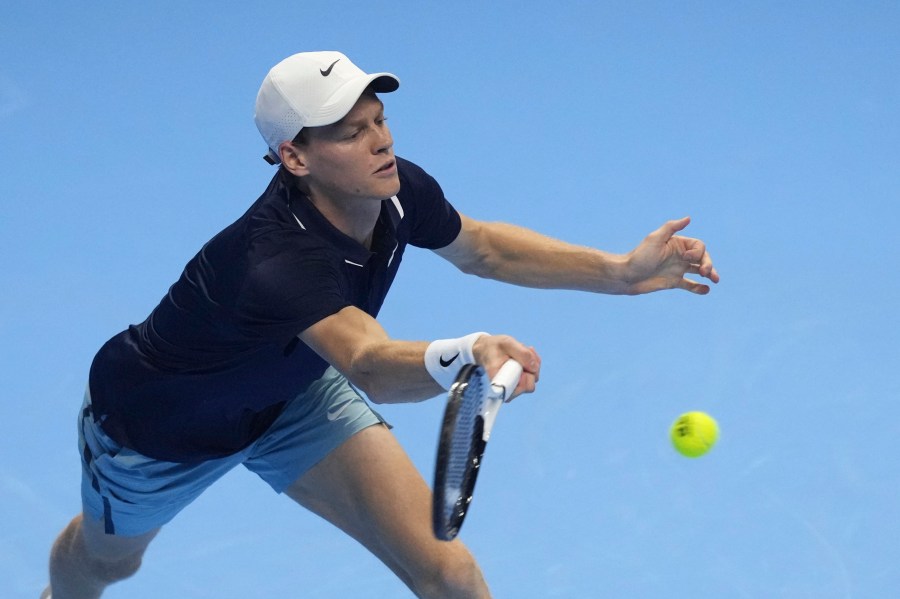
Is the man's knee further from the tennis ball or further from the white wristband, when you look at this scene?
the tennis ball

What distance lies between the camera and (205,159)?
6.90 metres

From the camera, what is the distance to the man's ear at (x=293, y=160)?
9.68ft

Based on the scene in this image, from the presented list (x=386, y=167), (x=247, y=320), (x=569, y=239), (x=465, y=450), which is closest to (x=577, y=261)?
(x=386, y=167)

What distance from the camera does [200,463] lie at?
3.34 metres

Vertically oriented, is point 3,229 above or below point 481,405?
above

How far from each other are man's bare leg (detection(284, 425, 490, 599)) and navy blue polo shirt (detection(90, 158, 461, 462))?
0.21 m

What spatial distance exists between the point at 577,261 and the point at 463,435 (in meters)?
1.23

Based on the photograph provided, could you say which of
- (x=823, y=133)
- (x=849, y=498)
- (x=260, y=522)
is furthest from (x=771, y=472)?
(x=823, y=133)

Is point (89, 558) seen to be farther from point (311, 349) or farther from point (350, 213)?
point (350, 213)

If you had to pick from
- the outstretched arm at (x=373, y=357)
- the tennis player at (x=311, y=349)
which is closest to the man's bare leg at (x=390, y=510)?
the tennis player at (x=311, y=349)

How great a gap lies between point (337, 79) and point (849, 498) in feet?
8.36

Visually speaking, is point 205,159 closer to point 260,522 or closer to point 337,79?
point 260,522

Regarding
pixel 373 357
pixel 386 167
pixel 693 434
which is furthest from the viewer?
pixel 693 434

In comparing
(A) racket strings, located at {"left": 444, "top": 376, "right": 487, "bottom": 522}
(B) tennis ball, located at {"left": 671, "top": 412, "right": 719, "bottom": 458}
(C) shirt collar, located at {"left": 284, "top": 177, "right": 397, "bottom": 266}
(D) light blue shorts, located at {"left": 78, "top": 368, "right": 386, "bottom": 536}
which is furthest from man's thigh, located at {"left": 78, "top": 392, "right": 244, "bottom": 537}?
(B) tennis ball, located at {"left": 671, "top": 412, "right": 719, "bottom": 458}
